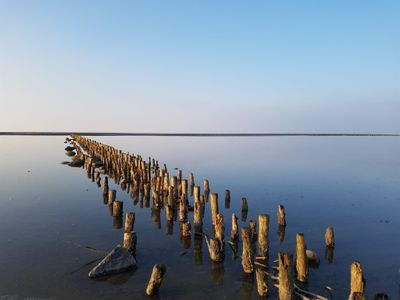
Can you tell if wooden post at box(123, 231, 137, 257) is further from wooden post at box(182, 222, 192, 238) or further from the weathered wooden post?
the weathered wooden post

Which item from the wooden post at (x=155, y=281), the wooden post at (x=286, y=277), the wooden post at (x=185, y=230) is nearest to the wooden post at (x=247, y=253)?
the wooden post at (x=286, y=277)

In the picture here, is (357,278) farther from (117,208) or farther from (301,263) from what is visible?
(117,208)

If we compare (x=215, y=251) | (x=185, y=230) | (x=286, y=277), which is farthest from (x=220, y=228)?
(x=286, y=277)

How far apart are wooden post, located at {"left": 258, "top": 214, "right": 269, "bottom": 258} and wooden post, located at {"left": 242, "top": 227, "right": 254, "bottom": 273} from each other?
104 cm

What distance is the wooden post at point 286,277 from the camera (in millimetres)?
7551

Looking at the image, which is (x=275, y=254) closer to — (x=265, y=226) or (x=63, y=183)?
(x=265, y=226)

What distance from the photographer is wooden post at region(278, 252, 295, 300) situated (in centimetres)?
755

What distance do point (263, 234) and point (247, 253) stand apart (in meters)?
1.20

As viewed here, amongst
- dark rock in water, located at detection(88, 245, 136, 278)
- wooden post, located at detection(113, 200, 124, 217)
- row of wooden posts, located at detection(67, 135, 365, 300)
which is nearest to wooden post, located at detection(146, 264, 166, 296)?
row of wooden posts, located at detection(67, 135, 365, 300)

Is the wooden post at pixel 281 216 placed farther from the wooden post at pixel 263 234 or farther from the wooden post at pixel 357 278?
the wooden post at pixel 357 278

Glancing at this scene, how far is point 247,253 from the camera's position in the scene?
9.38 meters

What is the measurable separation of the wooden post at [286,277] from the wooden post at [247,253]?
171 centimetres

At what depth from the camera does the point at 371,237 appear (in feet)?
43.3

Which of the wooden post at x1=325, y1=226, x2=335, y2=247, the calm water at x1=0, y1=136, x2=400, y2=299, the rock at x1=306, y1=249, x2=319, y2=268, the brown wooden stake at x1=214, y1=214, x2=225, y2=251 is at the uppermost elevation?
the brown wooden stake at x1=214, y1=214, x2=225, y2=251
